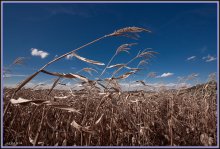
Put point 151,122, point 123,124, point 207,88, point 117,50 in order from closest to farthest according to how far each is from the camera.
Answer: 1. point 117,50
2. point 123,124
3. point 151,122
4. point 207,88

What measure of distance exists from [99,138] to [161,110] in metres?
1.77

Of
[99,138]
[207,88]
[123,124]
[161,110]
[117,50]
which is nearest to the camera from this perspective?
[99,138]

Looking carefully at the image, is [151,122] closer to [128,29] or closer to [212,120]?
[212,120]

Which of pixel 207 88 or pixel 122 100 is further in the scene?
pixel 207 88

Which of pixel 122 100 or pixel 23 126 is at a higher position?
pixel 122 100

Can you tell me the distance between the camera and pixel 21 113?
3.05m

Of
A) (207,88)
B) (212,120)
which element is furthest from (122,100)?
(207,88)

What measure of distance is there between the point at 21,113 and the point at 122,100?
153cm

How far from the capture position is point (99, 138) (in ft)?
8.14

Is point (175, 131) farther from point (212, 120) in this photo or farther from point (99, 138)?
point (99, 138)

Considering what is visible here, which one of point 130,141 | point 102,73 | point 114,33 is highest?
point 114,33

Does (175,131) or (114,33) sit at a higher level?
(114,33)

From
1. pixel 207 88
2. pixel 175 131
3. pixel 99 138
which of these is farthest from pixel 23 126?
pixel 207 88

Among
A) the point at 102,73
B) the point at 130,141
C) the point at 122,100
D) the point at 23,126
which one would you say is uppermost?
the point at 102,73
